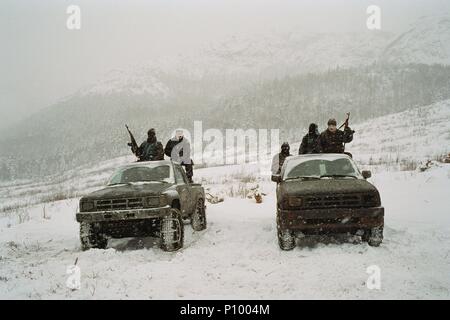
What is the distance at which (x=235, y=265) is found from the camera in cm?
655

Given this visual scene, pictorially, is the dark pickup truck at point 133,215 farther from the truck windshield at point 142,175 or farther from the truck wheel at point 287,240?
the truck wheel at point 287,240

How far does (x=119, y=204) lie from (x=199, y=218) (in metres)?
2.97

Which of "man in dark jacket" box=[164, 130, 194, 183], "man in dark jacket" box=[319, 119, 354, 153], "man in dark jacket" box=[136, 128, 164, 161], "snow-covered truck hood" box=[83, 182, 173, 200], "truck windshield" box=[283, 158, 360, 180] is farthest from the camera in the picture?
"man in dark jacket" box=[164, 130, 194, 183]

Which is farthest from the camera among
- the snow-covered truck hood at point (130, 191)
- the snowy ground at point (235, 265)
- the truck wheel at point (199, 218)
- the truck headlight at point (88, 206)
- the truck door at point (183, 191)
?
the truck wheel at point (199, 218)

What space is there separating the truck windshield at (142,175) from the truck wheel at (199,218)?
1432 mm

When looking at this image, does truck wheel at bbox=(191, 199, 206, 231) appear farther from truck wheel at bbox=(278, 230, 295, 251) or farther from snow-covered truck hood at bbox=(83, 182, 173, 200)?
truck wheel at bbox=(278, 230, 295, 251)

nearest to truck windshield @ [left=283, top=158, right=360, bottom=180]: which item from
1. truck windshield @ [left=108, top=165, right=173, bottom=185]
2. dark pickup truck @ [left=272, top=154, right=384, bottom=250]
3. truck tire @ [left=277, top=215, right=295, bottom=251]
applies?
dark pickup truck @ [left=272, top=154, right=384, bottom=250]

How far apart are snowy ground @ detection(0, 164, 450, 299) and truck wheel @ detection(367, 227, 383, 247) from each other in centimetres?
16

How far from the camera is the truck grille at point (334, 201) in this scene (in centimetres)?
695

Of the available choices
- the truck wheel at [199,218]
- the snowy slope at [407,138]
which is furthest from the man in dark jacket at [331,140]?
the snowy slope at [407,138]

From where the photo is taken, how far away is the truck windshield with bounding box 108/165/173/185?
8625 mm
